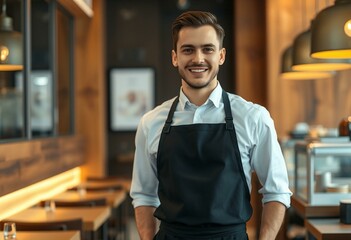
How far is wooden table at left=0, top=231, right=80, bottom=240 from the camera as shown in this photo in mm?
3403

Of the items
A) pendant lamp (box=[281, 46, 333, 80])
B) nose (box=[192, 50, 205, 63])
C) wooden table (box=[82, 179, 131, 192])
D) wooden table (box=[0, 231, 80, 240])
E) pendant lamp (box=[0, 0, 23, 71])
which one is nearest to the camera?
nose (box=[192, 50, 205, 63])

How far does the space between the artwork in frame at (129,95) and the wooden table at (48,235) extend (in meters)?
4.81

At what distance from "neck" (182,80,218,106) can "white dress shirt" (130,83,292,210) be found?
0.02 m

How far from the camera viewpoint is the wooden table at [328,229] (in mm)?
3121

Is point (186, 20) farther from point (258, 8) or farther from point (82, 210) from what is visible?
point (258, 8)

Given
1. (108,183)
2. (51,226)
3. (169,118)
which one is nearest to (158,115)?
(169,118)

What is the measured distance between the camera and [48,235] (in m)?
3.50

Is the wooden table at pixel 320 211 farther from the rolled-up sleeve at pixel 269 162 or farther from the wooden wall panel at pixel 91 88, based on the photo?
the wooden wall panel at pixel 91 88

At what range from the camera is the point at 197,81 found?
6.55ft

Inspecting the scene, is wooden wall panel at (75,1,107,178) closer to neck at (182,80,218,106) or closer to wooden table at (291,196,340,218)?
wooden table at (291,196,340,218)

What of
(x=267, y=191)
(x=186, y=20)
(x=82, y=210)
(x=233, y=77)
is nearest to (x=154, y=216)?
(x=267, y=191)

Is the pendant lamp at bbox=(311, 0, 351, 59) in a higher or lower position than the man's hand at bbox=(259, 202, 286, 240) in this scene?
higher

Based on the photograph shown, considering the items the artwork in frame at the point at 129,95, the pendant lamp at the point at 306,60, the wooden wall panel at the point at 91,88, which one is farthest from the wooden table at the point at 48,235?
the artwork in frame at the point at 129,95

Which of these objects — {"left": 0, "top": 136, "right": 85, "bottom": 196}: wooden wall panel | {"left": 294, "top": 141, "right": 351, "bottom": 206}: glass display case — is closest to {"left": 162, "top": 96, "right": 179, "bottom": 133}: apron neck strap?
{"left": 294, "top": 141, "right": 351, "bottom": 206}: glass display case
